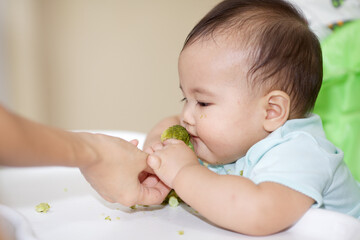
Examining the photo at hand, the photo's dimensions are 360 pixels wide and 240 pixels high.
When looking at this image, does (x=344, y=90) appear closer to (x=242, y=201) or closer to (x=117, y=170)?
(x=242, y=201)

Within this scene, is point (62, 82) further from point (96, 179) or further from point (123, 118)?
point (96, 179)

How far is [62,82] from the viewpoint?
1949 mm

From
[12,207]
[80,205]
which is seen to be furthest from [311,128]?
[12,207]

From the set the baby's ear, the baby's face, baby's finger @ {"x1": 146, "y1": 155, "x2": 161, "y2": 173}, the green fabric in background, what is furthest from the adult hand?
the green fabric in background

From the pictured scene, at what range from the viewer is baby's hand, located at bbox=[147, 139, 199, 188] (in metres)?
0.72

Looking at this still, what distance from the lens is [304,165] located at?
2.24 ft

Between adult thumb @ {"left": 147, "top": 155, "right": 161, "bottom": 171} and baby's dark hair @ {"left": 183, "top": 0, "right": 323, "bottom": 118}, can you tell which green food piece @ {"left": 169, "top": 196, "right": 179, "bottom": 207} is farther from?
baby's dark hair @ {"left": 183, "top": 0, "right": 323, "bottom": 118}

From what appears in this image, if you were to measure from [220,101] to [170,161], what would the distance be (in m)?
0.15

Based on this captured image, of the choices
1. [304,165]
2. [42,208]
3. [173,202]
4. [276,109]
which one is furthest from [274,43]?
[42,208]

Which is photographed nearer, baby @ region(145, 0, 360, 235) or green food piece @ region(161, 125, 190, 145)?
baby @ region(145, 0, 360, 235)

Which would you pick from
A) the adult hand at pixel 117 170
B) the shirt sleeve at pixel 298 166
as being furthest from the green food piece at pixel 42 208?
the shirt sleeve at pixel 298 166

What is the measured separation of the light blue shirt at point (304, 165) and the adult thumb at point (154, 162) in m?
0.16

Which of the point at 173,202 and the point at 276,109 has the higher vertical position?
the point at 276,109

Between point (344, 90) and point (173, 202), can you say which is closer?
point (173, 202)
